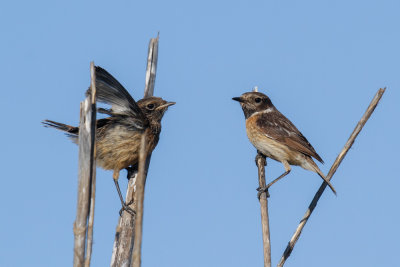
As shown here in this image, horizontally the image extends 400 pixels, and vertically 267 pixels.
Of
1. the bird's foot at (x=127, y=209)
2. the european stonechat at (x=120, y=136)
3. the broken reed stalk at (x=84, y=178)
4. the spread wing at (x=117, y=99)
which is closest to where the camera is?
the broken reed stalk at (x=84, y=178)

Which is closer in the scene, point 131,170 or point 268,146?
point 131,170

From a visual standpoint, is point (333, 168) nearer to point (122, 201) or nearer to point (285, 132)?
point (122, 201)

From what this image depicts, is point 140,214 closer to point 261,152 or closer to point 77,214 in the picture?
point 77,214

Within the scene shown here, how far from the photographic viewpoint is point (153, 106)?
29.1 feet

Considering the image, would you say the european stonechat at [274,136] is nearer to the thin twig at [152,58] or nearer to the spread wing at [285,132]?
the spread wing at [285,132]

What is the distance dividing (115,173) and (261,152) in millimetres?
2433

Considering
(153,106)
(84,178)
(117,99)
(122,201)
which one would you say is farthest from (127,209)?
(84,178)

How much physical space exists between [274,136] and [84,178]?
6.10 metres

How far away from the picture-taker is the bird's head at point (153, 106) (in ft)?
28.9

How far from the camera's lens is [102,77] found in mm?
5902

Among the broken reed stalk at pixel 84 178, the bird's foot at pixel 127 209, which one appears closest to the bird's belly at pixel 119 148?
the bird's foot at pixel 127 209

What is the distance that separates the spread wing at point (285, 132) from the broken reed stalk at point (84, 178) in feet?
19.4

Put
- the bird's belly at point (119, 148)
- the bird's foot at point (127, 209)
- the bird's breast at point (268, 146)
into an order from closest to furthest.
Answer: the bird's foot at point (127, 209) → the bird's belly at point (119, 148) → the bird's breast at point (268, 146)

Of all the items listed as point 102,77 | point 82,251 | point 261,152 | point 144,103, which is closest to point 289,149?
point 261,152
